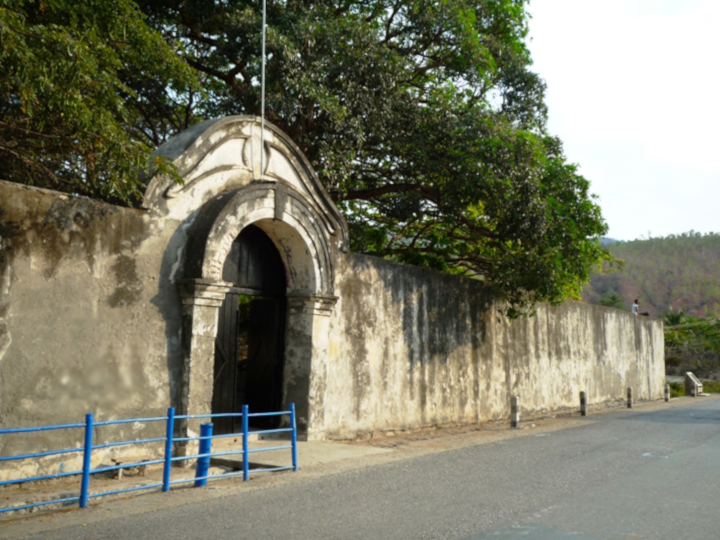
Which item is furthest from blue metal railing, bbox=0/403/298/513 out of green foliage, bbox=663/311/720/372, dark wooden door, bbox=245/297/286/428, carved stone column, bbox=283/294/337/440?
green foliage, bbox=663/311/720/372

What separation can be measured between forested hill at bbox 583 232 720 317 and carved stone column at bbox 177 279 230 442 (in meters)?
66.4

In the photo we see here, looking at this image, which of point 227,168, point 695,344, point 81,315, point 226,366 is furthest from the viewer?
point 695,344

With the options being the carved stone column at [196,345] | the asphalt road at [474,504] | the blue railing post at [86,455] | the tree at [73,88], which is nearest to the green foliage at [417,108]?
the tree at [73,88]

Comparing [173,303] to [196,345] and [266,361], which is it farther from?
[266,361]

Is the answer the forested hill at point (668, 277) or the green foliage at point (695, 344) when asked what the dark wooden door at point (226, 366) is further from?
the forested hill at point (668, 277)

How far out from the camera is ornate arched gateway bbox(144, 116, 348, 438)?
8.30m

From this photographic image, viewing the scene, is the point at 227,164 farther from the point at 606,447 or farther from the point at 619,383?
the point at 619,383

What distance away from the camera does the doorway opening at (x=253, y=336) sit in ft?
31.5

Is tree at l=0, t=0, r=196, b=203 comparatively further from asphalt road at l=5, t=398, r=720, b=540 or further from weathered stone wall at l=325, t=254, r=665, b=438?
weathered stone wall at l=325, t=254, r=665, b=438

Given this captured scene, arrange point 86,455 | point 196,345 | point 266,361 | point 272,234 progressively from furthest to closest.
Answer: point 266,361, point 272,234, point 196,345, point 86,455

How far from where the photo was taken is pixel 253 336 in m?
10.9

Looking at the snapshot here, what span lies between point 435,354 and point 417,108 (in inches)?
190

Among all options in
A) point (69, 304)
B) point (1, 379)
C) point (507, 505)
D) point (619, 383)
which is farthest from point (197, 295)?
point (619, 383)

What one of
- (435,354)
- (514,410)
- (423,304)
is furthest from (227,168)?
(514,410)
